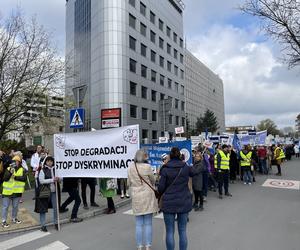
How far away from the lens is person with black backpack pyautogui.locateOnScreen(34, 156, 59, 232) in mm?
8125

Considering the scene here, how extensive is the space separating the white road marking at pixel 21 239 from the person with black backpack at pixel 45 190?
24cm

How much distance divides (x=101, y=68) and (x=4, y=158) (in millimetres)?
35576

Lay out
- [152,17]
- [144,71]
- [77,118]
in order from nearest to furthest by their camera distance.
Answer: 1. [77,118]
2. [144,71]
3. [152,17]

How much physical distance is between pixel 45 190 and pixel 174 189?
4069 mm

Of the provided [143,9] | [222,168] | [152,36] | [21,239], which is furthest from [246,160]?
[152,36]

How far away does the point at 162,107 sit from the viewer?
54.2m

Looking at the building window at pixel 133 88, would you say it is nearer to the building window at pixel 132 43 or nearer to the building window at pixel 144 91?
the building window at pixel 144 91

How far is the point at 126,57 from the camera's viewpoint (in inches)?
1907

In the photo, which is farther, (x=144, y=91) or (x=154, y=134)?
(x=154, y=134)

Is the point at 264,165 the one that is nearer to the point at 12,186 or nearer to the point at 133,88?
the point at 12,186

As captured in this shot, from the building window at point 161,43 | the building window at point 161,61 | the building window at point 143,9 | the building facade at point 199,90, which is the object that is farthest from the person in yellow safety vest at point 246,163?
the building facade at point 199,90

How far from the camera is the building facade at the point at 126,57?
155 feet

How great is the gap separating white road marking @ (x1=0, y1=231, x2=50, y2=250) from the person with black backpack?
24 cm

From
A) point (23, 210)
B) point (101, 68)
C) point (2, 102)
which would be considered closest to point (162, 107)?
point (101, 68)
